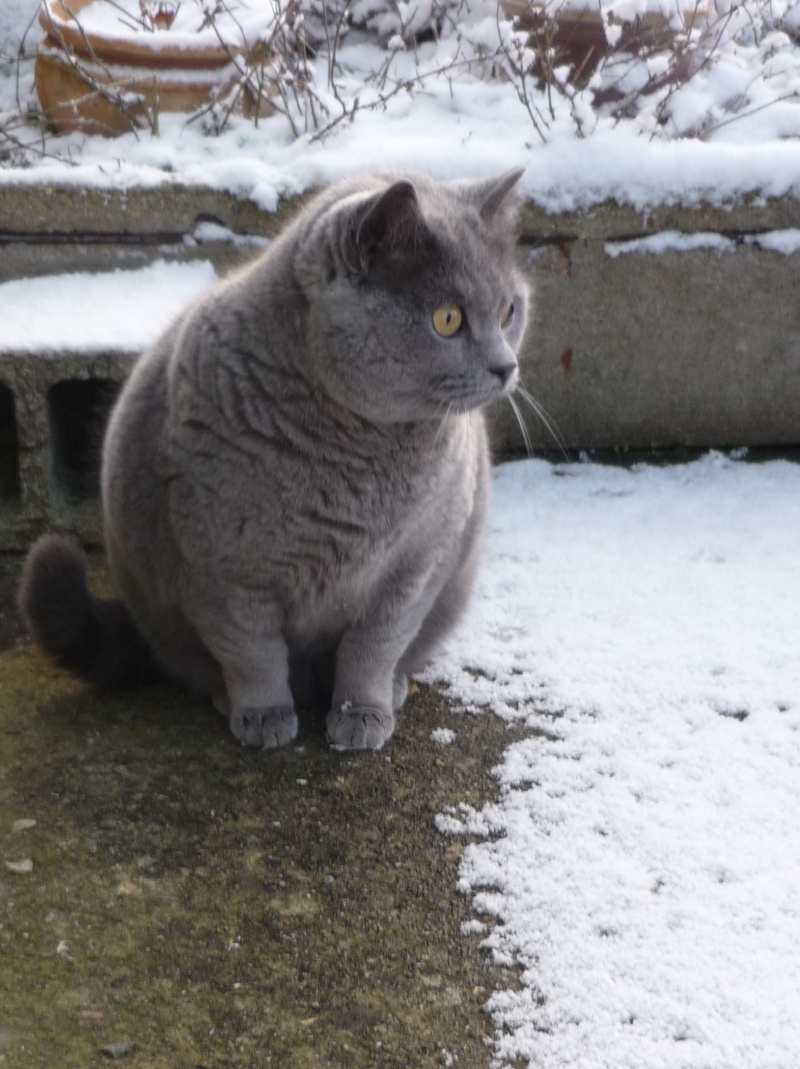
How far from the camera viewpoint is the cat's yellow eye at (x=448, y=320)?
5.51ft

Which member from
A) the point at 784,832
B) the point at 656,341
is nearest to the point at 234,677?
the point at 784,832

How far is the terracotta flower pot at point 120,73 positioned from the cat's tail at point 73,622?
1437 millimetres

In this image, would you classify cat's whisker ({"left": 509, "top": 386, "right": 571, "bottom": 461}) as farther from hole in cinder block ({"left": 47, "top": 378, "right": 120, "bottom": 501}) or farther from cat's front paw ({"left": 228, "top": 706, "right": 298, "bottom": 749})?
cat's front paw ({"left": 228, "top": 706, "right": 298, "bottom": 749})

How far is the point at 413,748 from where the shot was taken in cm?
201

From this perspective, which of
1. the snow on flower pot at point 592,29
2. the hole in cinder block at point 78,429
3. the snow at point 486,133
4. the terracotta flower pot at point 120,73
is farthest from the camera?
the snow on flower pot at point 592,29

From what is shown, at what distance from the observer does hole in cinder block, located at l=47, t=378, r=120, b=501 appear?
2564 mm

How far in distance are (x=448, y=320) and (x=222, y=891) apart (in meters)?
0.88

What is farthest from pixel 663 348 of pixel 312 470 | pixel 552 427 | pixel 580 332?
pixel 312 470

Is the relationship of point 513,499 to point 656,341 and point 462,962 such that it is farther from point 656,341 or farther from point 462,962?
point 462,962

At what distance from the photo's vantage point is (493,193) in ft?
5.92

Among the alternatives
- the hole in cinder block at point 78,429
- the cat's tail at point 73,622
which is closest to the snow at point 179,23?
the hole in cinder block at point 78,429

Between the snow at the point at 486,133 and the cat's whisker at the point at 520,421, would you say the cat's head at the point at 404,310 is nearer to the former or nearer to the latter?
the cat's whisker at the point at 520,421

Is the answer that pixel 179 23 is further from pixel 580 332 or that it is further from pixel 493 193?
pixel 493 193

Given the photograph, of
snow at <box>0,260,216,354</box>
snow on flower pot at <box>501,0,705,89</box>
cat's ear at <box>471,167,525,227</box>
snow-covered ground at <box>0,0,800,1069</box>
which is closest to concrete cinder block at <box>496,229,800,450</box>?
snow-covered ground at <box>0,0,800,1069</box>
